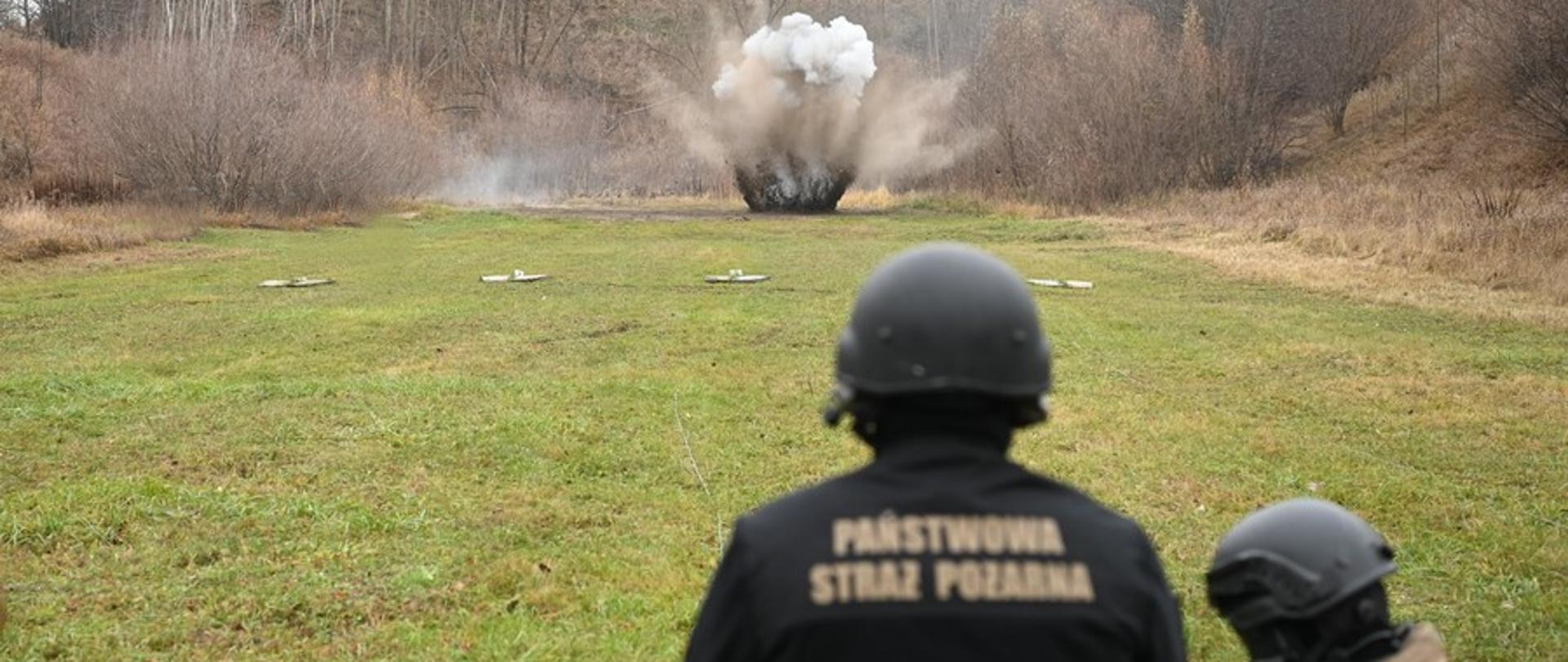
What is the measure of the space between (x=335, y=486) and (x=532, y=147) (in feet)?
196

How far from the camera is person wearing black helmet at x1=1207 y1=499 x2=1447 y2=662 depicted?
2.47 m

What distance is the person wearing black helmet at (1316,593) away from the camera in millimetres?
2467

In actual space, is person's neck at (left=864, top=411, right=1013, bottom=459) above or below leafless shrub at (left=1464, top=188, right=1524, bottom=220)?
below

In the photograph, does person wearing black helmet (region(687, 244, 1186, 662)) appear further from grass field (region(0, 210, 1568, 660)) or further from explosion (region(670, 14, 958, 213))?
explosion (region(670, 14, 958, 213))

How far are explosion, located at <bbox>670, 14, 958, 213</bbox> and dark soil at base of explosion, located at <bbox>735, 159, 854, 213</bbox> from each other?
2 centimetres

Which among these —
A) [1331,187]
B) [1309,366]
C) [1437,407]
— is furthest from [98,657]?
[1331,187]

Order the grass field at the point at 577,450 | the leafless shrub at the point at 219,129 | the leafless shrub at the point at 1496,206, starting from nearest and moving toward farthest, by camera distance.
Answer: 1. the grass field at the point at 577,450
2. the leafless shrub at the point at 1496,206
3. the leafless shrub at the point at 219,129

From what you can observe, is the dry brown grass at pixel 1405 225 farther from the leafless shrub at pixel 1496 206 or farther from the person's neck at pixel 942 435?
the person's neck at pixel 942 435

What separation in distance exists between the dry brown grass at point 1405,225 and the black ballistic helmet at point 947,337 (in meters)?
17.1

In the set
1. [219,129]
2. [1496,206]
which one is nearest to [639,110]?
[219,129]

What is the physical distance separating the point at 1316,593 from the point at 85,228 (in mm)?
28519

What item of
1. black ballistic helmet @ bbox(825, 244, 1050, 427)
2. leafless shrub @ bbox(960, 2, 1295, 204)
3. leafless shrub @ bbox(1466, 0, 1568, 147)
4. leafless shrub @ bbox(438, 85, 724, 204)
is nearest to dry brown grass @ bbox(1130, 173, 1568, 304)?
leafless shrub @ bbox(1466, 0, 1568, 147)

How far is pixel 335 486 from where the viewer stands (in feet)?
27.1

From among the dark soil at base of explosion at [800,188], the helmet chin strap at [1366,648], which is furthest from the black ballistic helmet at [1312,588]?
the dark soil at base of explosion at [800,188]
